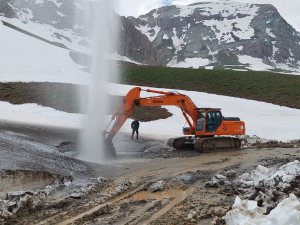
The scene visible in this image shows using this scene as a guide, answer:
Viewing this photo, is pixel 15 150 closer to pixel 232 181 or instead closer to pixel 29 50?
pixel 232 181

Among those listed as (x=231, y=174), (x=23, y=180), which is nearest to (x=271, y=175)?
(x=231, y=174)

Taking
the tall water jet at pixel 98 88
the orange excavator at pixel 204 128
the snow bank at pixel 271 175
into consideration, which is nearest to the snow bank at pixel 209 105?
the orange excavator at pixel 204 128

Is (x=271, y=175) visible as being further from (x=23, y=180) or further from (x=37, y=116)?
(x=37, y=116)

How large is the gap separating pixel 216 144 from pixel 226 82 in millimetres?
45363

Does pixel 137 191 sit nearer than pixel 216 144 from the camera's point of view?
Yes

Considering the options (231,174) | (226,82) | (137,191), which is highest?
(226,82)

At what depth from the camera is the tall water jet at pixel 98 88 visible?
78.5 feet

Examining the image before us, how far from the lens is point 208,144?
26062 millimetres

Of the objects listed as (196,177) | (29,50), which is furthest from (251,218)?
(29,50)

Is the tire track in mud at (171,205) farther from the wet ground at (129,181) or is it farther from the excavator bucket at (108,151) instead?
the excavator bucket at (108,151)

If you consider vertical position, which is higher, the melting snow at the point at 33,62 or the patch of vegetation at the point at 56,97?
the melting snow at the point at 33,62

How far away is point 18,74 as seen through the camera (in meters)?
66.9

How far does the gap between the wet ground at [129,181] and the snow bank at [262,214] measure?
1.02 meters

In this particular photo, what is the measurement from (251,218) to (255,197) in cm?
279
